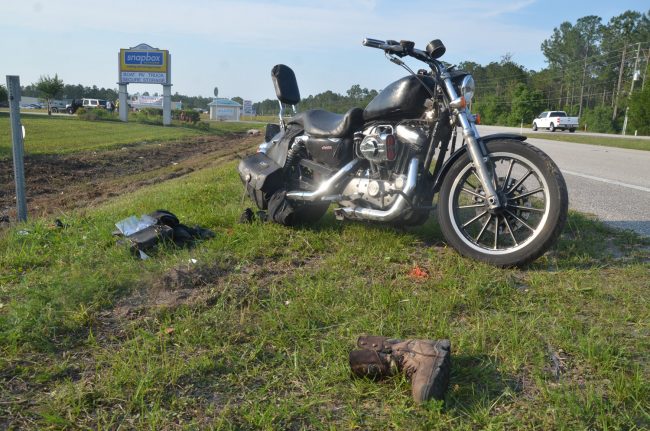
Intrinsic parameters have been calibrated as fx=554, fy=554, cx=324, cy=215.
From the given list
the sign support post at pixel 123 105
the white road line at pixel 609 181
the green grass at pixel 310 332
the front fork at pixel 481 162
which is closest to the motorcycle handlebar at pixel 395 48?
the front fork at pixel 481 162

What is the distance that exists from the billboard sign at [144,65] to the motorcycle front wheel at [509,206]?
5054cm

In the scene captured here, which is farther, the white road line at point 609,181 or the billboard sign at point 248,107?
the billboard sign at point 248,107

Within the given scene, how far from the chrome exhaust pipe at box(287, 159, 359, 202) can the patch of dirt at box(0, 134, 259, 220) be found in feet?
17.4

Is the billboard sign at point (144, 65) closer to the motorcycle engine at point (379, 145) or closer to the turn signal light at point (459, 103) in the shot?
the motorcycle engine at point (379, 145)

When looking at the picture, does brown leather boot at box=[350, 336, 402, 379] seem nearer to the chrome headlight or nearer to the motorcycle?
the motorcycle

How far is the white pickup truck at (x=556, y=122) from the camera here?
4470 cm

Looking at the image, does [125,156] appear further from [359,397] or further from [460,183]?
[359,397]

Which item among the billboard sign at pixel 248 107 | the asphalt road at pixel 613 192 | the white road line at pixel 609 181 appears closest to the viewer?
the asphalt road at pixel 613 192

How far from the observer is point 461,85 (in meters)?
4.00

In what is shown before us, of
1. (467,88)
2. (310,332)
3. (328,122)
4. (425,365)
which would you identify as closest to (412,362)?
(425,365)

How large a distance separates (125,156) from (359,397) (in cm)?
1790

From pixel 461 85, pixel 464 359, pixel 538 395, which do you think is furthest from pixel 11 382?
pixel 461 85

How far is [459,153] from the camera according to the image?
3.98m

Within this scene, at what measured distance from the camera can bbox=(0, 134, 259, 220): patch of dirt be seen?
9.93m
